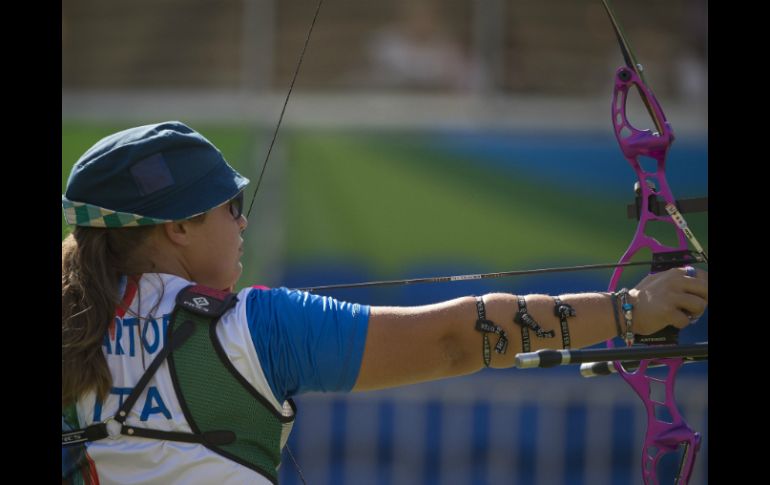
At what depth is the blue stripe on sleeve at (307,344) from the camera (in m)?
2.23

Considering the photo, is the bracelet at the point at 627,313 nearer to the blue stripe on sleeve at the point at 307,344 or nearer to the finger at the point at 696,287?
the finger at the point at 696,287

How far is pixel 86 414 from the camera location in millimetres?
2262

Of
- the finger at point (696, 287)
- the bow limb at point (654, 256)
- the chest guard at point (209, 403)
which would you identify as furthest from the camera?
the bow limb at point (654, 256)

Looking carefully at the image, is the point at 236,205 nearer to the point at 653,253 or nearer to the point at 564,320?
the point at 564,320

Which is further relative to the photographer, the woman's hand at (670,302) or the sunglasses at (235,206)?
the sunglasses at (235,206)

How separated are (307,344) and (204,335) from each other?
0.74 feet

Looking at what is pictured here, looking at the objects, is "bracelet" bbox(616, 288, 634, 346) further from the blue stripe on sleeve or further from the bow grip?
the blue stripe on sleeve

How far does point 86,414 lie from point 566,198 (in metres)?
4.35

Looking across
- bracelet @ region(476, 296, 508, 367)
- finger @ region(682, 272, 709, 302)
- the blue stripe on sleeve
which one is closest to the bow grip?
finger @ region(682, 272, 709, 302)

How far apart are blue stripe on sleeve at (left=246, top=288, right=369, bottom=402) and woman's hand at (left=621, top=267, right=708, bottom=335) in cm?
63

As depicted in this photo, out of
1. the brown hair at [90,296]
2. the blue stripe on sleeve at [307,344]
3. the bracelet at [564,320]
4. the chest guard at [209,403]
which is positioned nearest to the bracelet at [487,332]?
the bracelet at [564,320]

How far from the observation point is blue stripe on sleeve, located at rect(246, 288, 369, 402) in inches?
87.7

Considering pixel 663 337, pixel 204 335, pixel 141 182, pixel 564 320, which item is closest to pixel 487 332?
pixel 564 320

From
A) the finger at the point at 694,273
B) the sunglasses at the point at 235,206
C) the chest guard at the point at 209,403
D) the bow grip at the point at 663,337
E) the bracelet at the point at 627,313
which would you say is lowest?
the chest guard at the point at 209,403
